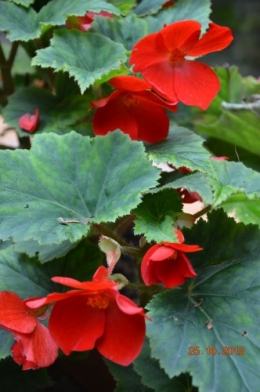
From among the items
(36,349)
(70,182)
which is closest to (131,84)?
(70,182)

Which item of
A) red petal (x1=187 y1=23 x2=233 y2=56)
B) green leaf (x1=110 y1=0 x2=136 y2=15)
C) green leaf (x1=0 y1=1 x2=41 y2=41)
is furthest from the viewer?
green leaf (x1=110 y1=0 x2=136 y2=15)

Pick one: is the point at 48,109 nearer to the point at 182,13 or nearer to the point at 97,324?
the point at 182,13

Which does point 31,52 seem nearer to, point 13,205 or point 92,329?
point 13,205

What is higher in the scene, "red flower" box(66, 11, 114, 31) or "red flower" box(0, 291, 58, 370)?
"red flower" box(66, 11, 114, 31)

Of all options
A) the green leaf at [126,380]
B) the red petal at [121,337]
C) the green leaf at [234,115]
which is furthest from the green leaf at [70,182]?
the green leaf at [234,115]

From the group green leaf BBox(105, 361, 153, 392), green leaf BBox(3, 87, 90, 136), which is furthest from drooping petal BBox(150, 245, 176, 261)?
green leaf BBox(3, 87, 90, 136)

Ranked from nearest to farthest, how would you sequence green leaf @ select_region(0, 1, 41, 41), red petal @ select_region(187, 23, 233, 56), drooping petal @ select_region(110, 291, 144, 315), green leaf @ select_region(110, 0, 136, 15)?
drooping petal @ select_region(110, 291, 144, 315), red petal @ select_region(187, 23, 233, 56), green leaf @ select_region(0, 1, 41, 41), green leaf @ select_region(110, 0, 136, 15)

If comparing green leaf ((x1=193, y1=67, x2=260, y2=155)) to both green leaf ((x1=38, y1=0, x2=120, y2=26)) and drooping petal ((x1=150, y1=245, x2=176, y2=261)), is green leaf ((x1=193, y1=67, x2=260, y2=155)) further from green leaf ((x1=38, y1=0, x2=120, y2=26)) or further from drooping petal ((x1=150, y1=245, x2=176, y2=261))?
drooping petal ((x1=150, y1=245, x2=176, y2=261))
